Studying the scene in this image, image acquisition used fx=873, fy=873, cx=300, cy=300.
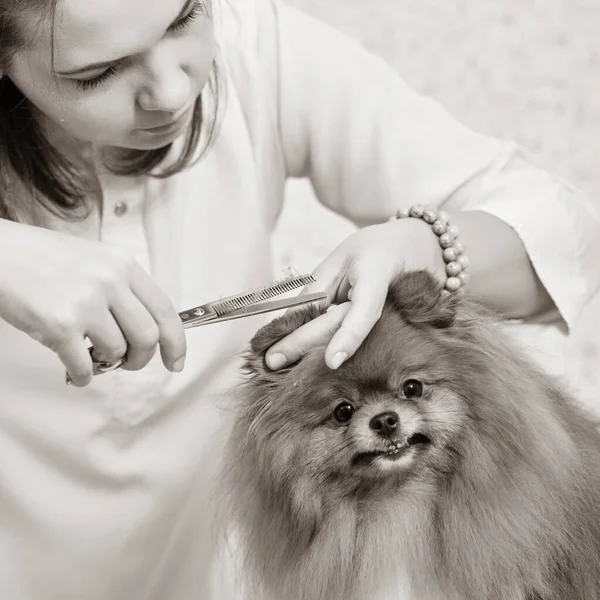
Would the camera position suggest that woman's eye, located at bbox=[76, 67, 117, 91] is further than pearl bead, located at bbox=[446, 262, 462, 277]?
No

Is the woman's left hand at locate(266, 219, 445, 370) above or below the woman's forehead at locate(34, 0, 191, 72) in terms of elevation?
below

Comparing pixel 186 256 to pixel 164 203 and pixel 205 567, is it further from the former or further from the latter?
pixel 205 567

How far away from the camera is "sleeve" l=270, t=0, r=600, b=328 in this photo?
0.97 meters

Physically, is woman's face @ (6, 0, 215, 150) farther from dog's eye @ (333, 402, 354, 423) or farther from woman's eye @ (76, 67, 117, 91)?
dog's eye @ (333, 402, 354, 423)

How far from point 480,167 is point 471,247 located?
0.14 meters

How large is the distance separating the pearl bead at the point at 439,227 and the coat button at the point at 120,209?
36 centimetres

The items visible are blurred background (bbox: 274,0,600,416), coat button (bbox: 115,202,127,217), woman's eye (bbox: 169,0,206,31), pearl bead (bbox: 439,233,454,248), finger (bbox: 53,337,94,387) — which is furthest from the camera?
blurred background (bbox: 274,0,600,416)

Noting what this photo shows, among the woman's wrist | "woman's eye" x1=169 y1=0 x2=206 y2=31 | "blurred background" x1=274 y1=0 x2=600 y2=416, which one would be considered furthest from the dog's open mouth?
"blurred background" x1=274 y1=0 x2=600 y2=416

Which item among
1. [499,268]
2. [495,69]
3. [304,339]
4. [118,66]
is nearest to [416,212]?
[499,268]

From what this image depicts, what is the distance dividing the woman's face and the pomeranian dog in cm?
24

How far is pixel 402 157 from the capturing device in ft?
3.39

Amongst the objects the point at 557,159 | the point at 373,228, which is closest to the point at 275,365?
the point at 373,228

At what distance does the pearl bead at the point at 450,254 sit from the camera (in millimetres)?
881

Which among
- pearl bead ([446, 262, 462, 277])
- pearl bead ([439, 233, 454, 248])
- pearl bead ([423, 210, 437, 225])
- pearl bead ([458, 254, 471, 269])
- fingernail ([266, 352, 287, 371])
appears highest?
pearl bead ([423, 210, 437, 225])
